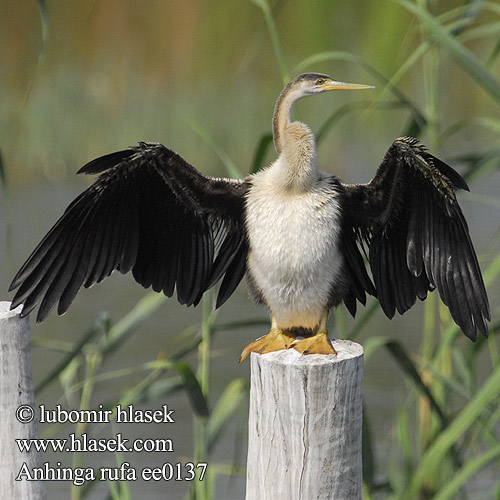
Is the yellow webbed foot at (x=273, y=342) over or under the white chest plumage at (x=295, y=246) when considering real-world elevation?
under

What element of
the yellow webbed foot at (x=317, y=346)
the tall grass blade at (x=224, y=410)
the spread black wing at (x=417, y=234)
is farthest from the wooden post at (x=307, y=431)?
the tall grass blade at (x=224, y=410)

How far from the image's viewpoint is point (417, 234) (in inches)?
76.8

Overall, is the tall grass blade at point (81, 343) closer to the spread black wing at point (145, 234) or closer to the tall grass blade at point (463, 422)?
the spread black wing at point (145, 234)

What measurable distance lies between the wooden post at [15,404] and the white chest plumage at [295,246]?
1.62ft

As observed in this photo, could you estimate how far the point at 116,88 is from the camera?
24.5 feet

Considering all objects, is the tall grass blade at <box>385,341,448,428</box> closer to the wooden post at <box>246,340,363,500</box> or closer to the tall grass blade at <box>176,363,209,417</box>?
the tall grass blade at <box>176,363,209,417</box>

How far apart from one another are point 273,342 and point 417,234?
372mm

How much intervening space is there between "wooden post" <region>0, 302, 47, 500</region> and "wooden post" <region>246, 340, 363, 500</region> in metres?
0.55

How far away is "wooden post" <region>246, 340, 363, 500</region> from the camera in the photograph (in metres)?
1.53

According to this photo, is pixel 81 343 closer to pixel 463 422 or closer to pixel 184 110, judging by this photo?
pixel 463 422

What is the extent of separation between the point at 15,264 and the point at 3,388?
12.3ft

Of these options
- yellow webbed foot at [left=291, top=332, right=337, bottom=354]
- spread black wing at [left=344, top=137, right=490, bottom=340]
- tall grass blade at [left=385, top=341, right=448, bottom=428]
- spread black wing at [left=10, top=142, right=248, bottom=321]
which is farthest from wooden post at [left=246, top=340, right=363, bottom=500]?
tall grass blade at [left=385, top=341, right=448, bottom=428]

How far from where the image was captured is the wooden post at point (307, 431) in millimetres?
1525

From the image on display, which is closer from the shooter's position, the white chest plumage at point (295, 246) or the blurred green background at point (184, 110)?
the white chest plumage at point (295, 246)
